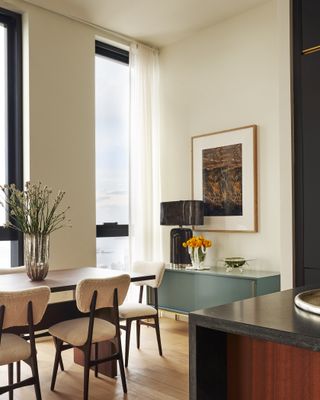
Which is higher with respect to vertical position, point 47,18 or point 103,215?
point 47,18

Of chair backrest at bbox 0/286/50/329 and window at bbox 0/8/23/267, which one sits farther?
window at bbox 0/8/23/267

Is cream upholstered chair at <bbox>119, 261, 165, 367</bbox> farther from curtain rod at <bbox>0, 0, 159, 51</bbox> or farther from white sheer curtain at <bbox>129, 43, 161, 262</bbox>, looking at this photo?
curtain rod at <bbox>0, 0, 159, 51</bbox>

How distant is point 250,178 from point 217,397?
3.72 metres

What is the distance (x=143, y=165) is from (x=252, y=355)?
4.50m

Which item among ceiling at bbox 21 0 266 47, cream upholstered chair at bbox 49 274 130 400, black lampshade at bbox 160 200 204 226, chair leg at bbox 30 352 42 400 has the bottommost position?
chair leg at bbox 30 352 42 400

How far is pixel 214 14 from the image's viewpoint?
5.17 m

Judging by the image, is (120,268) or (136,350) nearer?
(136,350)

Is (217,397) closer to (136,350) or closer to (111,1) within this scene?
(136,350)

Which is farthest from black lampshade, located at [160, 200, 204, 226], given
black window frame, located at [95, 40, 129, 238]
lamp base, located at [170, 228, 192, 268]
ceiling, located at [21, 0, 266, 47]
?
ceiling, located at [21, 0, 266, 47]

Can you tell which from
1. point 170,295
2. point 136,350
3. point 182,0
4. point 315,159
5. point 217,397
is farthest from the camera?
point 170,295

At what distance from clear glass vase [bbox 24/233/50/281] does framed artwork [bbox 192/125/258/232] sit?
7.50 ft

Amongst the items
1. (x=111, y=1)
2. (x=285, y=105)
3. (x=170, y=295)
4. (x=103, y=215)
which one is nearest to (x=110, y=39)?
(x=111, y=1)

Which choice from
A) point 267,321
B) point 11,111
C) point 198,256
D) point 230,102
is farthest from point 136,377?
point 230,102

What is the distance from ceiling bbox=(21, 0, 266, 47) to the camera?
486cm
